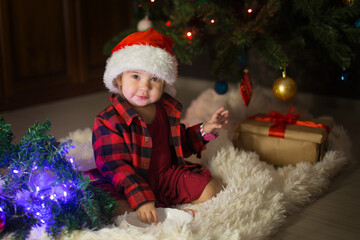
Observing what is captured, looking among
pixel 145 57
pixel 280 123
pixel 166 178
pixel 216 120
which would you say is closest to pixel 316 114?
pixel 280 123

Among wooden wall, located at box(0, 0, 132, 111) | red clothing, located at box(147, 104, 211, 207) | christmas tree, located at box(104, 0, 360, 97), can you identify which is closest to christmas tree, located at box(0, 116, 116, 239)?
red clothing, located at box(147, 104, 211, 207)

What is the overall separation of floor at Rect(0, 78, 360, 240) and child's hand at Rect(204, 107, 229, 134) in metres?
0.33

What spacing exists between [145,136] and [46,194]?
0.32 metres

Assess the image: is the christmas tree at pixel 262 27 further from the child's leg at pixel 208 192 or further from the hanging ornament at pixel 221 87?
the child's leg at pixel 208 192

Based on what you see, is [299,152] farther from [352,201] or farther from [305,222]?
[305,222]

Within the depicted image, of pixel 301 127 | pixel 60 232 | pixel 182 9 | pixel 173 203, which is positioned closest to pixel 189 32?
pixel 182 9

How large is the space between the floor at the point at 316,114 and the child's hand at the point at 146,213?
0.33 m

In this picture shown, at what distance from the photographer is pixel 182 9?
1.78 meters

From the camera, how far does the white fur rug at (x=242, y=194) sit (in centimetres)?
96

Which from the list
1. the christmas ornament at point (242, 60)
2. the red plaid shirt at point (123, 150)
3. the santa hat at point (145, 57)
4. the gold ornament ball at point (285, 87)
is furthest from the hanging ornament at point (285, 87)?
the red plaid shirt at point (123, 150)

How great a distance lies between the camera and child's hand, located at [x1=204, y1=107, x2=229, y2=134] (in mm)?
1220

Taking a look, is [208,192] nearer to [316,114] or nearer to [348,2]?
[348,2]

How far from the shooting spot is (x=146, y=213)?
41.4 inches

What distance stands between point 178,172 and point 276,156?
455 millimetres
